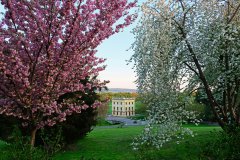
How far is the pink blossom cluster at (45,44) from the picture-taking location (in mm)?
7699

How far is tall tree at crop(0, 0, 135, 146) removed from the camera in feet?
25.3

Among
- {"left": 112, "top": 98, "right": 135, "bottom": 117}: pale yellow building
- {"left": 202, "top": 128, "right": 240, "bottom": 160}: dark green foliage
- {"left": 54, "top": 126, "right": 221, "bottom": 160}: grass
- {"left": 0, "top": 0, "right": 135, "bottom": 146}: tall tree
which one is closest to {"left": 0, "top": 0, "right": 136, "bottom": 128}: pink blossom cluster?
{"left": 0, "top": 0, "right": 135, "bottom": 146}: tall tree

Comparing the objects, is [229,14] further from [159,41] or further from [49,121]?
[49,121]

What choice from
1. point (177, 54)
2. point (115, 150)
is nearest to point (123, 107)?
point (115, 150)

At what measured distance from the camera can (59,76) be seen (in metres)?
8.05

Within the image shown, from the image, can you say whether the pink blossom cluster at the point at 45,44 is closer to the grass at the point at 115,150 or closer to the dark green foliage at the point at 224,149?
the dark green foliage at the point at 224,149

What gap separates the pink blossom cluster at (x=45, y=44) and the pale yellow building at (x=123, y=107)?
9539cm

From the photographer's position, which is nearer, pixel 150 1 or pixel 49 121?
pixel 49 121

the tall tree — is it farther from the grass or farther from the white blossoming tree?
the grass

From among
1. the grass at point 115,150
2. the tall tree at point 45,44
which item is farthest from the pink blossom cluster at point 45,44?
the grass at point 115,150

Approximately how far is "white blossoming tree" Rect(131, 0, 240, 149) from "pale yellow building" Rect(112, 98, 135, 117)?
90160 mm

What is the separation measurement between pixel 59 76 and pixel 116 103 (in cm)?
10078

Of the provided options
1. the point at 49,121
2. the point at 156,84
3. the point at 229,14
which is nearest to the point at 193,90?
the point at 156,84

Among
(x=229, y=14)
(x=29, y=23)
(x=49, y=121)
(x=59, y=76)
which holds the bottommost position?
(x=49, y=121)
